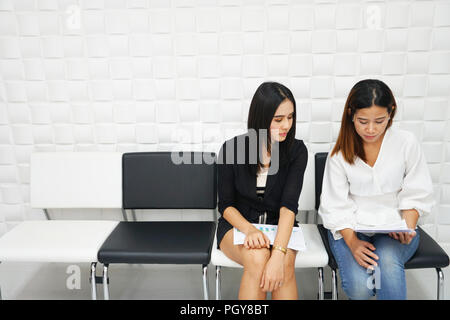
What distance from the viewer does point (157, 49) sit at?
2379mm

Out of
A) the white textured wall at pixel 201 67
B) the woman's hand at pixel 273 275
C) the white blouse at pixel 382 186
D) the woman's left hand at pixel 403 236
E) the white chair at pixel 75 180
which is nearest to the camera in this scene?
the woman's hand at pixel 273 275

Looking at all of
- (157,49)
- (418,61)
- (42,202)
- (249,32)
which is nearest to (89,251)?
(42,202)

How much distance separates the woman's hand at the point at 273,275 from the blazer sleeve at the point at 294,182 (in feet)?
1.01

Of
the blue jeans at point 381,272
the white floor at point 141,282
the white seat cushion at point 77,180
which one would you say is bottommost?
the white floor at point 141,282

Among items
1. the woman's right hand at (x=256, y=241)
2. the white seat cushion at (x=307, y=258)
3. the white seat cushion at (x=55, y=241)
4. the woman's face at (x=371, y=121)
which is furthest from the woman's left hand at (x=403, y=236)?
the white seat cushion at (x=55, y=241)

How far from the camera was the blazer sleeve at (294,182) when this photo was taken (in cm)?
197

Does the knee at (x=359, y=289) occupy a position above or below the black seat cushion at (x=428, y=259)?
below

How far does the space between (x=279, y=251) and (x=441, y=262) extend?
757 mm

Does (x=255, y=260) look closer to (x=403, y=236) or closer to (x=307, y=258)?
(x=307, y=258)

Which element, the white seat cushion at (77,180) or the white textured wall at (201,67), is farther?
the white seat cushion at (77,180)

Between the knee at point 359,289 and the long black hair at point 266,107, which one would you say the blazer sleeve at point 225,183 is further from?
the knee at point 359,289

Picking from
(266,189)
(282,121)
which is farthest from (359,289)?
(282,121)

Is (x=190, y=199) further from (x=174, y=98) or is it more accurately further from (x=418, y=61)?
(x=418, y=61)

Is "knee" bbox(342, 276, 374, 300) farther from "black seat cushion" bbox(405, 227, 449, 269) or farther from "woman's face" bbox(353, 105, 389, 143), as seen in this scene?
"woman's face" bbox(353, 105, 389, 143)
